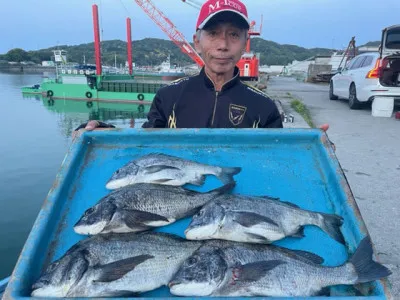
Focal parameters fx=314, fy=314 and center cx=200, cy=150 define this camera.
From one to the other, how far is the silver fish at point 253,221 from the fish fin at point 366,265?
177mm

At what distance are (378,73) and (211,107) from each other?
29.4 feet

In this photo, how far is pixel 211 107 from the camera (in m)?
3.02

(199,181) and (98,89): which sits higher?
(199,181)

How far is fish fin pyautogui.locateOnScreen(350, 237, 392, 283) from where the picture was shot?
1483 mm

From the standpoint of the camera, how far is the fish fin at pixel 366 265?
148 cm

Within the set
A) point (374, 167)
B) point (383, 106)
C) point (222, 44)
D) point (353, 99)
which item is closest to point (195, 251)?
point (222, 44)

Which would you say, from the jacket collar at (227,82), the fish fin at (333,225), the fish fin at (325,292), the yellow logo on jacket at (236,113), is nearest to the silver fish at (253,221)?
the fish fin at (333,225)

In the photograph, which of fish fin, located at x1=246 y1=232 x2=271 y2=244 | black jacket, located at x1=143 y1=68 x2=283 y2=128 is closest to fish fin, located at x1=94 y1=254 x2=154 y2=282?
fish fin, located at x1=246 y1=232 x2=271 y2=244

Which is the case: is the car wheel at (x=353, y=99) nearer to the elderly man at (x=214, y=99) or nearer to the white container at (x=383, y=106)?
the white container at (x=383, y=106)

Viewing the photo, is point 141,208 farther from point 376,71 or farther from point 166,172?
point 376,71

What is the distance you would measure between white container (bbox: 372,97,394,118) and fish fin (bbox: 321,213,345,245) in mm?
9641

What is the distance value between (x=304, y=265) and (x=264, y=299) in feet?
1.29

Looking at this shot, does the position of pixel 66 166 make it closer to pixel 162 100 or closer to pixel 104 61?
pixel 162 100

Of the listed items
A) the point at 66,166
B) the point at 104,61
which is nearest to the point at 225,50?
the point at 66,166
